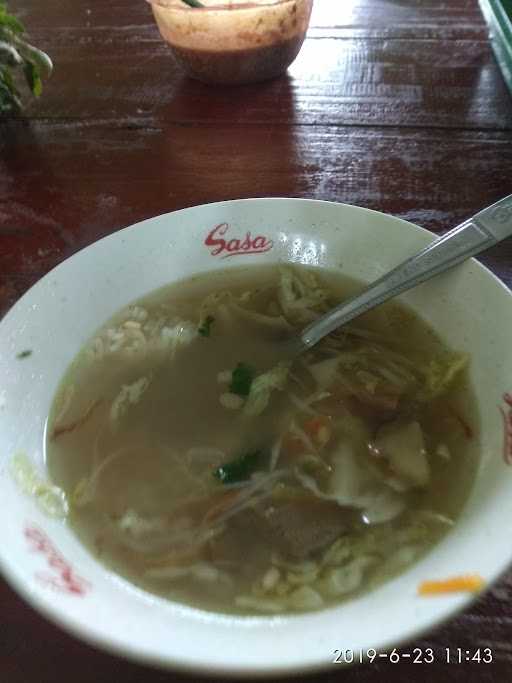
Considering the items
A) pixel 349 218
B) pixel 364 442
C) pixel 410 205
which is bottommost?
pixel 364 442

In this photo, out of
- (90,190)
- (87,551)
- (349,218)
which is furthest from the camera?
(90,190)

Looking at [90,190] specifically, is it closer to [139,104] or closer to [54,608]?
[139,104]

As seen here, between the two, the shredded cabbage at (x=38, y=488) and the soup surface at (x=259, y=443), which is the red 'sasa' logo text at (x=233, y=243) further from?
the shredded cabbage at (x=38, y=488)

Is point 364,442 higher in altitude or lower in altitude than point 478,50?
lower

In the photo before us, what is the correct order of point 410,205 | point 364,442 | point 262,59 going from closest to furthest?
point 364,442 < point 410,205 < point 262,59

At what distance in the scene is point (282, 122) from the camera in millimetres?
1884

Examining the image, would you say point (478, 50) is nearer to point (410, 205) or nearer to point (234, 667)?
point (410, 205)

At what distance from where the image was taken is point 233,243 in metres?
1.39

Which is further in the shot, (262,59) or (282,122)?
(262,59)

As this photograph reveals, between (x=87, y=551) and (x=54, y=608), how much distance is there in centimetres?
21

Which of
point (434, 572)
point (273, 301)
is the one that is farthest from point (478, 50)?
point (434, 572)

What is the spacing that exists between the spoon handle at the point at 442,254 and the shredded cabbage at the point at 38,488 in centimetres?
68

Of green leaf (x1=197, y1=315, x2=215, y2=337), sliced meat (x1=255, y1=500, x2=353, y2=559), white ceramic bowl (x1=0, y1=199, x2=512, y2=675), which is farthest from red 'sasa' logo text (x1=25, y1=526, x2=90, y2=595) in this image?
green leaf (x1=197, y1=315, x2=215, y2=337)

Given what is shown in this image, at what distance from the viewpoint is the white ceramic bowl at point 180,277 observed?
26.5 inches
